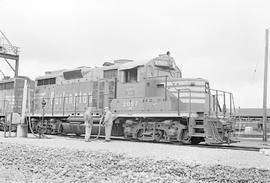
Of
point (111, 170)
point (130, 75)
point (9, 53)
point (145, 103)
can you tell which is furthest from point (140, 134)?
point (9, 53)

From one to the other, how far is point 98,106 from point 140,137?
3.00 meters

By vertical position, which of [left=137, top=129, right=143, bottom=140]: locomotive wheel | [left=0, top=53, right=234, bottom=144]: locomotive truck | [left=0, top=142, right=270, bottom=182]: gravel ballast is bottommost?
[left=0, top=142, right=270, bottom=182]: gravel ballast

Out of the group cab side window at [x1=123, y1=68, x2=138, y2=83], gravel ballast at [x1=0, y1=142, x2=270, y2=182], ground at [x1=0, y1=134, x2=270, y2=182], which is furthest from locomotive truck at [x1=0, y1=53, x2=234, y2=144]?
gravel ballast at [x1=0, y1=142, x2=270, y2=182]

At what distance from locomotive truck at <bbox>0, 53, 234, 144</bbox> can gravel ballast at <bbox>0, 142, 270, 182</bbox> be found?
4.67 metres

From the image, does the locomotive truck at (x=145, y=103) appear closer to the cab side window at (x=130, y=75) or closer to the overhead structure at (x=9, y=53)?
the cab side window at (x=130, y=75)

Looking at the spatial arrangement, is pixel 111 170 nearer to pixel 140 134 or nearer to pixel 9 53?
pixel 140 134

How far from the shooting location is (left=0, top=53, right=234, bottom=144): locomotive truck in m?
12.1

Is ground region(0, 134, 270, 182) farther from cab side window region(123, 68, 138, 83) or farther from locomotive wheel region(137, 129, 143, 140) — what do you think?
cab side window region(123, 68, 138, 83)

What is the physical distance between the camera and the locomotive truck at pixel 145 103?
39.6ft

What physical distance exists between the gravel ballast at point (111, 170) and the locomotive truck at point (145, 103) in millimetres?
4669

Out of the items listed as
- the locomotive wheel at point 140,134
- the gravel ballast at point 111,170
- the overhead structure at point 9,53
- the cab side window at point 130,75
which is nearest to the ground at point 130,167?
the gravel ballast at point 111,170

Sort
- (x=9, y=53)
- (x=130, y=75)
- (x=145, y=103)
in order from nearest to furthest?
1. (x=145, y=103)
2. (x=130, y=75)
3. (x=9, y=53)

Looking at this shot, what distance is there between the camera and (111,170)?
6.50 m

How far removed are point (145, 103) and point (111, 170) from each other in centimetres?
667
